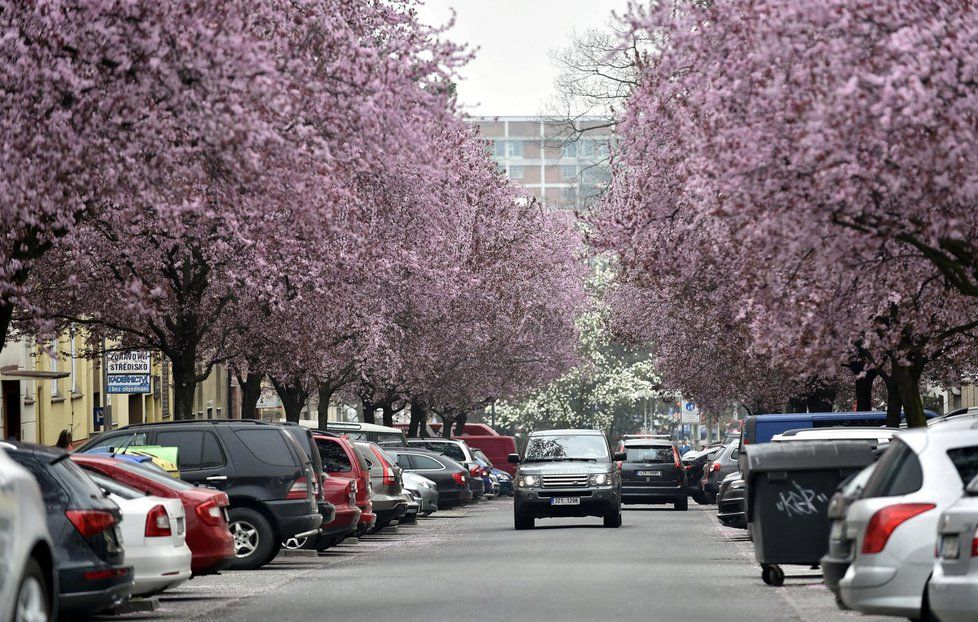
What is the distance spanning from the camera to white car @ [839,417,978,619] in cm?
1105

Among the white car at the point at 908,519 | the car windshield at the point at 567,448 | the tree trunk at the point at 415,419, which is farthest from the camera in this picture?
the tree trunk at the point at 415,419

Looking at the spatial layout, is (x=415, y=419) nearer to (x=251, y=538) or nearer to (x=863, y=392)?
(x=863, y=392)

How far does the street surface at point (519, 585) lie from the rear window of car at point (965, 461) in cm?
366

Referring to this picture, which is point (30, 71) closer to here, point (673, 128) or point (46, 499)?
point (46, 499)

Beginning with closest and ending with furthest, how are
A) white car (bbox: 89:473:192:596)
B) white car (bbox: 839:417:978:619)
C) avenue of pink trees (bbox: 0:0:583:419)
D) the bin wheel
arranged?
white car (bbox: 839:417:978:619) → avenue of pink trees (bbox: 0:0:583:419) → white car (bbox: 89:473:192:596) → the bin wheel

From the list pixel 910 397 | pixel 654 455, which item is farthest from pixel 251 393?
pixel 910 397

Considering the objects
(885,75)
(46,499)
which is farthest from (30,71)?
(885,75)

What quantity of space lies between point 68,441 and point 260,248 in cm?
396

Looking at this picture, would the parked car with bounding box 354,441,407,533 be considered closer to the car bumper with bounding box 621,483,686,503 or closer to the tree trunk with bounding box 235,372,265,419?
the tree trunk with bounding box 235,372,265,419

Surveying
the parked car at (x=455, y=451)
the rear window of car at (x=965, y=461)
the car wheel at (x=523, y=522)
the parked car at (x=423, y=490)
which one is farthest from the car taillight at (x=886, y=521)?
the parked car at (x=455, y=451)

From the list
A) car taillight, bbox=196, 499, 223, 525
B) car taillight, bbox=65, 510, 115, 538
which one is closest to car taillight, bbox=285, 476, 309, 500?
car taillight, bbox=196, 499, 223, 525

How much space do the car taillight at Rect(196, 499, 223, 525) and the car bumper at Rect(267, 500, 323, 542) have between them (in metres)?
4.01

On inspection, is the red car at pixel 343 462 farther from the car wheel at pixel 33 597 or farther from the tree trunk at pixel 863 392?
the car wheel at pixel 33 597

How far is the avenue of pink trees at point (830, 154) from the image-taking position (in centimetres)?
1430
